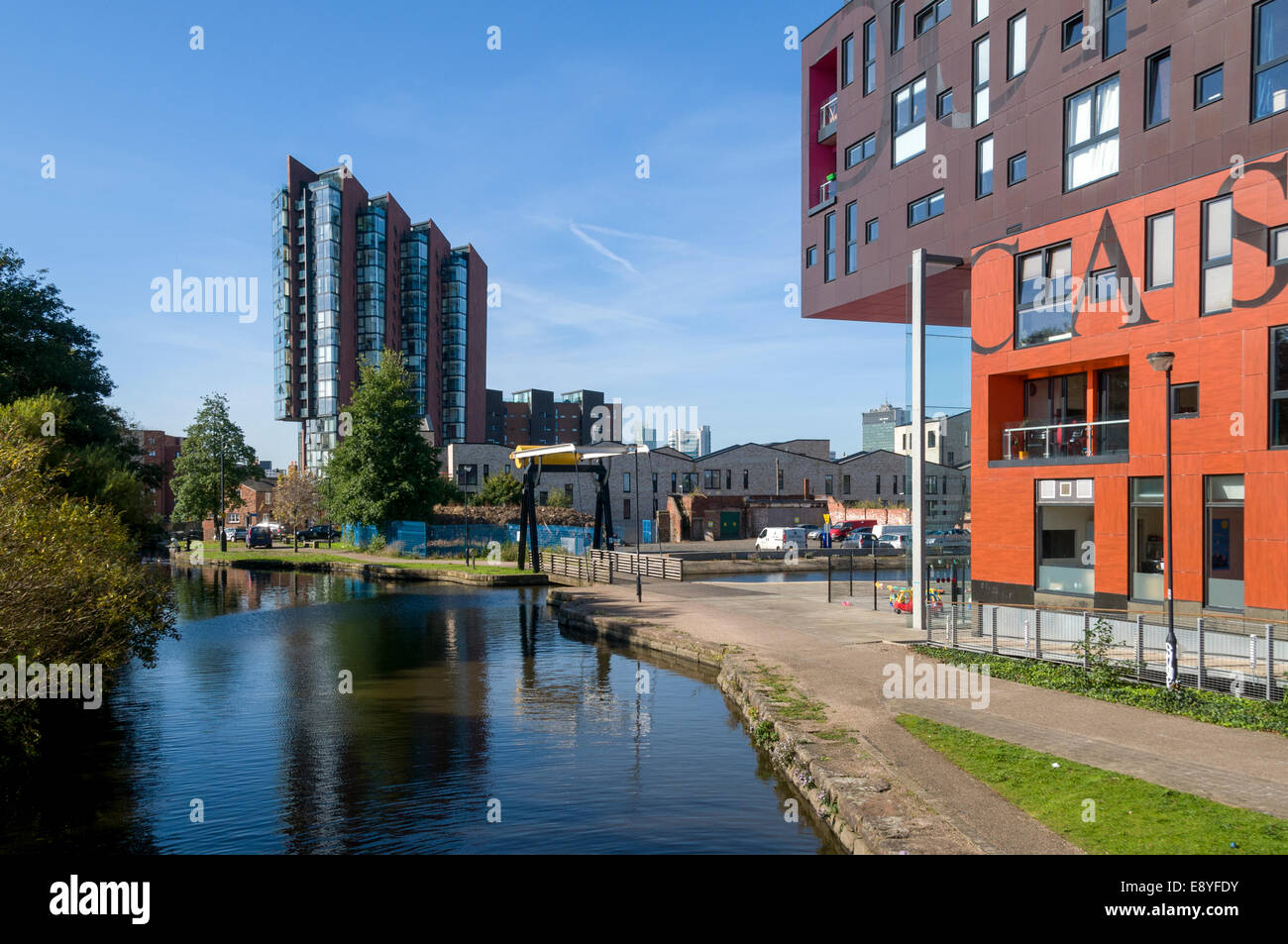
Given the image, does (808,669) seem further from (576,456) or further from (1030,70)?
(576,456)

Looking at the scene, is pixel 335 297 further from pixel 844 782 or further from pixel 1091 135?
pixel 844 782

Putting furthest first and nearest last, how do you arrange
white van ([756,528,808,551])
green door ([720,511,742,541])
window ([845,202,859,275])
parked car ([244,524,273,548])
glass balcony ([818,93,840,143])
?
green door ([720,511,742,541]) < parked car ([244,524,273,548]) < white van ([756,528,808,551]) < glass balcony ([818,93,840,143]) < window ([845,202,859,275])

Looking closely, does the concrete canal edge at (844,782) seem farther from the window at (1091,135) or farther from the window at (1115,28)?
the window at (1115,28)

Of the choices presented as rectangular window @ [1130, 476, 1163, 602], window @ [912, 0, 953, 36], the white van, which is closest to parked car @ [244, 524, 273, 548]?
the white van

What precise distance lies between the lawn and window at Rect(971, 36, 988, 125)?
18.0m

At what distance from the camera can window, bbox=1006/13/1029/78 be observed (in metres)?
22.0

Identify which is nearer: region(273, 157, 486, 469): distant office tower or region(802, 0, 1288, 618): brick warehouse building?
region(802, 0, 1288, 618): brick warehouse building

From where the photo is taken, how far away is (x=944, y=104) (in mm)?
24344

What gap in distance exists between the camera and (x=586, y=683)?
18406 mm

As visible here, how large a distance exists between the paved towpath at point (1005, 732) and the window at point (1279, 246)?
9088mm

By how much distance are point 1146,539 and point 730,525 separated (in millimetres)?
47569

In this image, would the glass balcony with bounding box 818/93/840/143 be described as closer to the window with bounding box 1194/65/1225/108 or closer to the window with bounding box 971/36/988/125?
the window with bounding box 971/36/988/125

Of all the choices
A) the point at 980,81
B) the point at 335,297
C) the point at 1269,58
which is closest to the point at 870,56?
the point at 980,81
